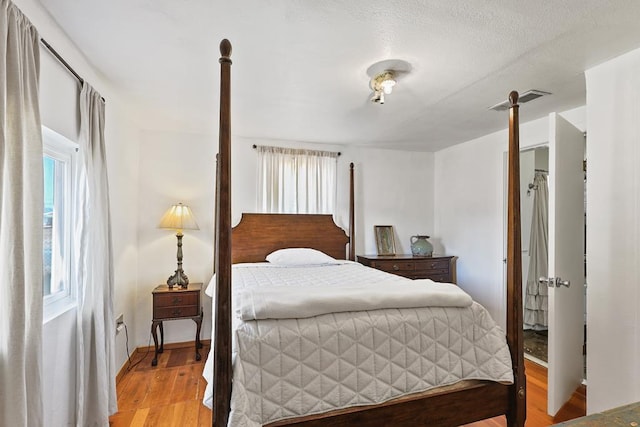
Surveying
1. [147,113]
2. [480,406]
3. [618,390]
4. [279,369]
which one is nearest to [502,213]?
[618,390]

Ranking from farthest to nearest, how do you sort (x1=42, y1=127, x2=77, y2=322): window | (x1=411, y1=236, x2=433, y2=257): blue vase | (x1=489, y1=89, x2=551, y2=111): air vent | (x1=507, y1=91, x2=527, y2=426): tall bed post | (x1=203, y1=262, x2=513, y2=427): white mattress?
1. (x1=411, y1=236, x2=433, y2=257): blue vase
2. (x1=489, y1=89, x2=551, y2=111): air vent
3. (x1=42, y1=127, x2=77, y2=322): window
4. (x1=507, y1=91, x2=527, y2=426): tall bed post
5. (x1=203, y1=262, x2=513, y2=427): white mattress

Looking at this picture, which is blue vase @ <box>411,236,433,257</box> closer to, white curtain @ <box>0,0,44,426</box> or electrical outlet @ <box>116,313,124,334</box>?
electrical outlet @ <box>116,313,124,334</box>

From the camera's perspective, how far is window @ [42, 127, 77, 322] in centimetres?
177

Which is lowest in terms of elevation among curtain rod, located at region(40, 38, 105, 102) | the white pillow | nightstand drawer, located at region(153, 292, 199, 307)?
nightstand drawer, located at region(153, 292, 199, 307)

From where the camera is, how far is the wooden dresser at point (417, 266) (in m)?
3.50

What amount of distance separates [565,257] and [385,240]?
6.98ft

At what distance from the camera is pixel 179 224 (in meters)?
3.02

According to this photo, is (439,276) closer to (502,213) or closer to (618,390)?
→ (502,213)

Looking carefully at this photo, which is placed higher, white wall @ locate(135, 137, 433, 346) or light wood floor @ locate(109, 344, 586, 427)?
white wall @ locate(135, 137, 433, 346)

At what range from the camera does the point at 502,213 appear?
129 inches

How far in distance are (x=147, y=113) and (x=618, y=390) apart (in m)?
3.98

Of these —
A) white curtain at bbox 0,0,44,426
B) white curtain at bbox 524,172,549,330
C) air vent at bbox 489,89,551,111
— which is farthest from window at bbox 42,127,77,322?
white curtain at bbox 524,172,549,330

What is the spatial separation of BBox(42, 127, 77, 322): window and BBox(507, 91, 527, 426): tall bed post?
245cm

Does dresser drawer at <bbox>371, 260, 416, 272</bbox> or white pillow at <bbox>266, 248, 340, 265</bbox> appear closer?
white pillow at <bbox>266, 248, 340, 265</bbox>
